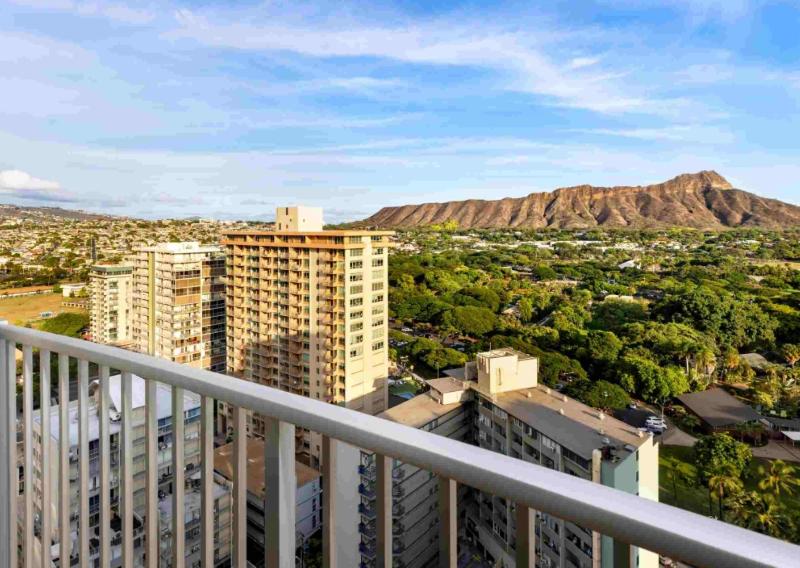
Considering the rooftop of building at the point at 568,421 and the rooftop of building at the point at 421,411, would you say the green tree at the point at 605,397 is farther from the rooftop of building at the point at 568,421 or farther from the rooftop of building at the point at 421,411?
the rooftop of building at the point at 421,411

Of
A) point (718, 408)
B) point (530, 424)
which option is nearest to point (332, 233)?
point (530, 424)

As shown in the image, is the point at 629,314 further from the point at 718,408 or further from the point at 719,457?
the point at 719,457

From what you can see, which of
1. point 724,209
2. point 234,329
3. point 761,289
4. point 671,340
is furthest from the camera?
point 724,209

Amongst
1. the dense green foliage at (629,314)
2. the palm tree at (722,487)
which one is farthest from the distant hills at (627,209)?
the palm tree at (722,487)

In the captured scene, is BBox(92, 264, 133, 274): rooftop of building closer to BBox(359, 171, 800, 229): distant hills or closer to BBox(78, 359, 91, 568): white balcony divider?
BBox(78, 359, 91, 568): white balcony divider

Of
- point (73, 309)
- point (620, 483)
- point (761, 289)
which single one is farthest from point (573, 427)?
point (761, 289)

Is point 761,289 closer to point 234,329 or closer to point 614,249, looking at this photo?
point 614,249

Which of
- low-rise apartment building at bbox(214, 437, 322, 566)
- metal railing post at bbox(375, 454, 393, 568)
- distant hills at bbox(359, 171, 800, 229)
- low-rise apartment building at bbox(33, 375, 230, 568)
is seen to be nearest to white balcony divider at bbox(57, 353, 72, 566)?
low-rise apartment building at bbox(33, 375, 230, 568)
